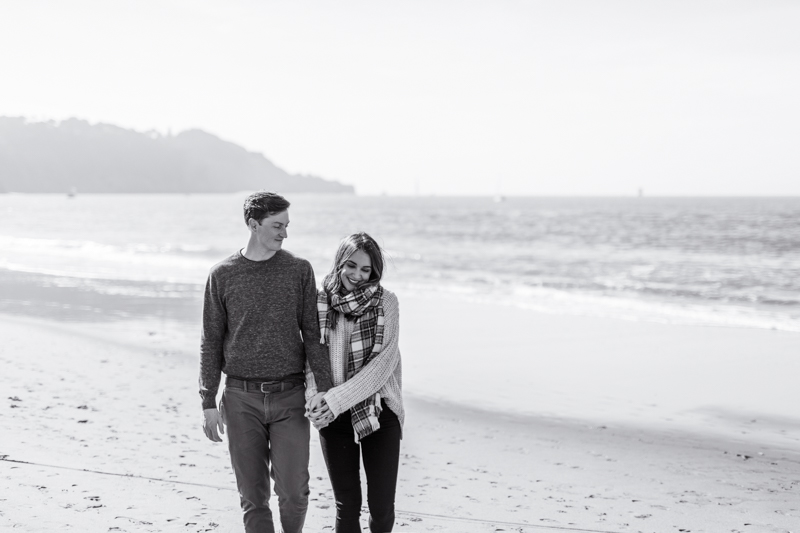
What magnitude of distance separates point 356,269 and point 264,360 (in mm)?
548

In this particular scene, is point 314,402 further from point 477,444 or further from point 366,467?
point 477,444

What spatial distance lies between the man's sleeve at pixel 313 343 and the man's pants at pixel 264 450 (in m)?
0.16

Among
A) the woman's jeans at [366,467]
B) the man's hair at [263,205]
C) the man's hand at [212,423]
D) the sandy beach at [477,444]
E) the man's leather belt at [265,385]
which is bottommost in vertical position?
the sandy beach at [477,444]

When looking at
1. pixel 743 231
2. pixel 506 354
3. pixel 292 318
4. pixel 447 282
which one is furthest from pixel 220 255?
pixel 743 231

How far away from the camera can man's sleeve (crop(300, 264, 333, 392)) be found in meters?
3.04

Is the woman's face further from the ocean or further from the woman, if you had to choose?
the ocean

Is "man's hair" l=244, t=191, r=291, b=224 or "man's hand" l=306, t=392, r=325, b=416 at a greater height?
"man's hair" l=244, t=191, r=291, b=224

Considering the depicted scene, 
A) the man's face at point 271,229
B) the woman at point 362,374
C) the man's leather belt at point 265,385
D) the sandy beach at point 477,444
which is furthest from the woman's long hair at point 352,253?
the sandy beach at point 477,444

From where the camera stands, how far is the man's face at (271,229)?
3035mm

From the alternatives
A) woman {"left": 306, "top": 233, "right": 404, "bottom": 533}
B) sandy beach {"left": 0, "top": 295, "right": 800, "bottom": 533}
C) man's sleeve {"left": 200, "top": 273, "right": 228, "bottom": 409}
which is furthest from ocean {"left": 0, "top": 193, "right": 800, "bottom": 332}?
sandy beach {"left": 0, "top": 295, "right": 800, "bottom": 533}

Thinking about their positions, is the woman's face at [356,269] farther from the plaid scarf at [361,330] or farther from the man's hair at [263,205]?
the man's hair at [263,205]

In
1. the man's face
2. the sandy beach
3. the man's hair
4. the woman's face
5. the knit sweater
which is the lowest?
the sandy beach

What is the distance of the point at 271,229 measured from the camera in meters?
3.04

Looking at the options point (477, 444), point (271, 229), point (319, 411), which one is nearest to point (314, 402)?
point (319, 411)
